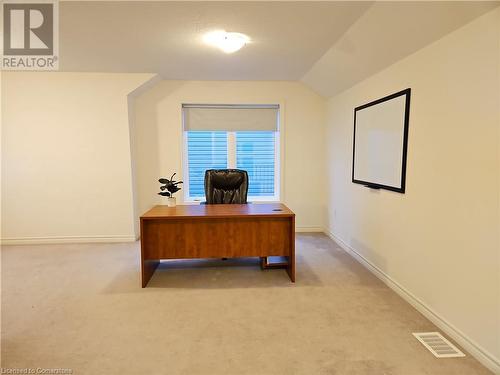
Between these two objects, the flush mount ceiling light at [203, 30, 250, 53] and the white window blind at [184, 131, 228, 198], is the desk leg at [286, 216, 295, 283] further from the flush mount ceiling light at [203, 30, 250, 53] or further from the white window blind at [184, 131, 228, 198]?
the white window blind at [184, 131, 228, 198]

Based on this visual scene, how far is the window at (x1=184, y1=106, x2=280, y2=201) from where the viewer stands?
4855 mm

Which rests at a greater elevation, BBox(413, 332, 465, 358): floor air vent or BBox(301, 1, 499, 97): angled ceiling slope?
BBox(301, 1, 499, 97): angled ceiling slope

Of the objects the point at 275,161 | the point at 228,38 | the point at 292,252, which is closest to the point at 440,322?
the point at 292,252

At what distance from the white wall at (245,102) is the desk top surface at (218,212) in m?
1.56

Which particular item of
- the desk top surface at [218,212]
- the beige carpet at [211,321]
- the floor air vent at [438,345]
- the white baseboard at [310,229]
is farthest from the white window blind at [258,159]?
the floor air vent at [438,345]

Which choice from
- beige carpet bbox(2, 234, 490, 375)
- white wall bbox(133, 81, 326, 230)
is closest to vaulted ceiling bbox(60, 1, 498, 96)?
white wall bbox(133, 81, 326, 230)

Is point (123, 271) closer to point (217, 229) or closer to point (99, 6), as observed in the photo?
point (217, 229)

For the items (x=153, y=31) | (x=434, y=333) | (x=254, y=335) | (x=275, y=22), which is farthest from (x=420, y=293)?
(x=153, y=31)

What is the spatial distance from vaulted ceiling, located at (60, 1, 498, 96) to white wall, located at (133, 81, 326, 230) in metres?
0.58

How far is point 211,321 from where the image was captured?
2297mm

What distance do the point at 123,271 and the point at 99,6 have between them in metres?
2.55

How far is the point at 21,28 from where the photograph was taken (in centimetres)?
269

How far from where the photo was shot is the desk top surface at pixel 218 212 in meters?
2.91

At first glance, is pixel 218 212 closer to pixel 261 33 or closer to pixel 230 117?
pixel 261 33
